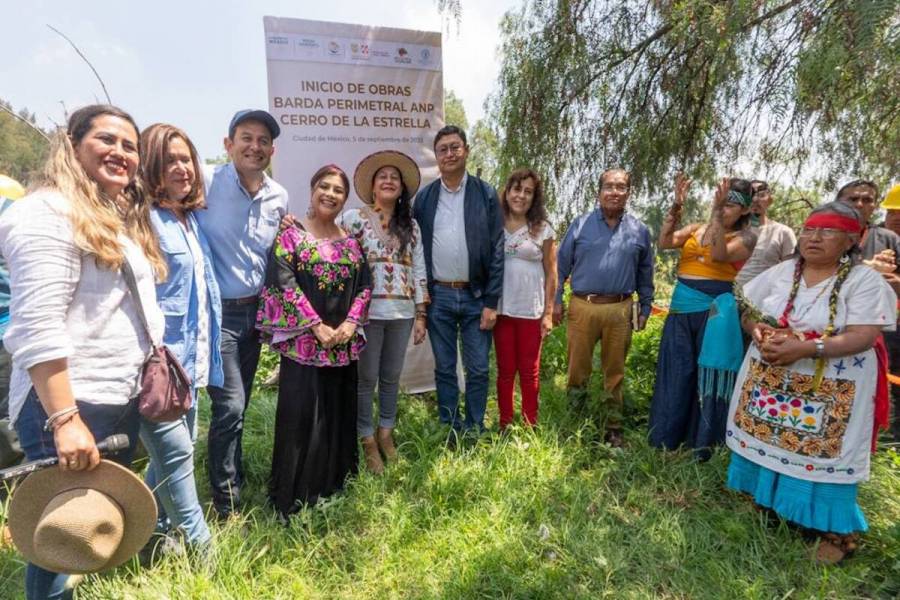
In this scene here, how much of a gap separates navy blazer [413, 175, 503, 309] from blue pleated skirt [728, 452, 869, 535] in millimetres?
1615

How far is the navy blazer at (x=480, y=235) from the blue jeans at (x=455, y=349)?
0.09m

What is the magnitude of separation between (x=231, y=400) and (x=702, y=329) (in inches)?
101

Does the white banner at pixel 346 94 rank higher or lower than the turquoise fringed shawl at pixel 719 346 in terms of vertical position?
higher

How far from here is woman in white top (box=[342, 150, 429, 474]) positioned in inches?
107

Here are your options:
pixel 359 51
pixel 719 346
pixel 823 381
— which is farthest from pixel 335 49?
pixel 823 381

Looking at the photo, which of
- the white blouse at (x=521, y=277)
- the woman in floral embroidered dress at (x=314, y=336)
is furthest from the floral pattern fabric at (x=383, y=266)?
the white blouse at (x=521, y=277)

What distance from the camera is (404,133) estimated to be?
382 centimetres

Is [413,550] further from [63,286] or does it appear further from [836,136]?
[836,136]

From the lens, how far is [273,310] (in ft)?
7.74

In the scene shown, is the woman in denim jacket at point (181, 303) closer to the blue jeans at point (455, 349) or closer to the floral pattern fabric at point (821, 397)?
the blue jeans at point (455, 349)

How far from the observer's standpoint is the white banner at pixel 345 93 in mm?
3432

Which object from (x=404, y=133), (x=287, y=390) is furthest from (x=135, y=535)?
(x=404, y=133)

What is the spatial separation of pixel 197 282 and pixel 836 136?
4.05m

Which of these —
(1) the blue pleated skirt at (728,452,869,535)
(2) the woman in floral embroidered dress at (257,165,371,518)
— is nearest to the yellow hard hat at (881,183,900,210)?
(1) the blue pleated skirt at (728,452,869,535)
